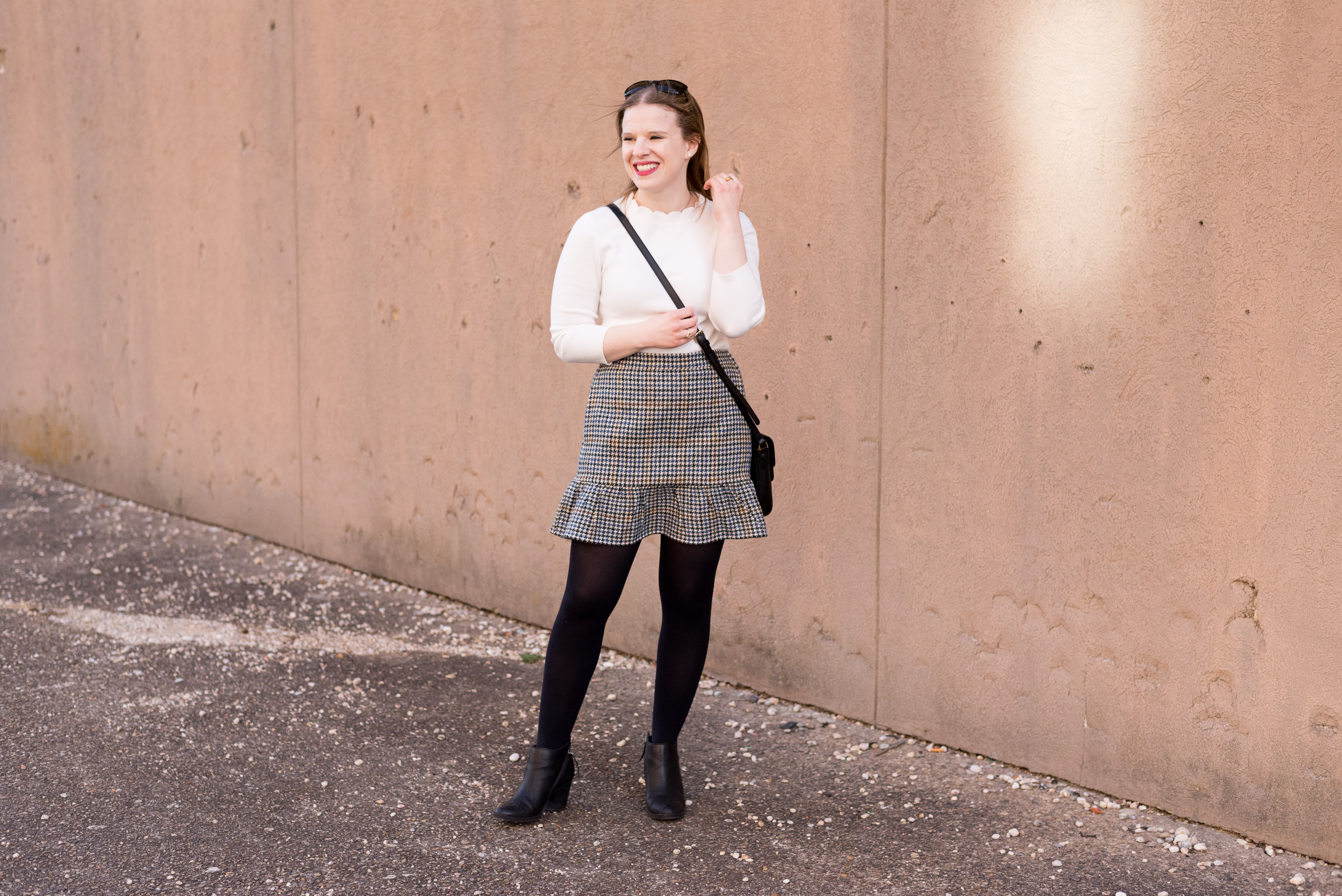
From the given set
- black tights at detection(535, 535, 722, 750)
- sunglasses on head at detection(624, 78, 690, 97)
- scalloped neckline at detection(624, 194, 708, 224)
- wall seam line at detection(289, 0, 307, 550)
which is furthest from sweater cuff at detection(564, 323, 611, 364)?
wall seam line at detection(289, 0, 307, 550)

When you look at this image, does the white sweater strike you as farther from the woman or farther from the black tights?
the black tights

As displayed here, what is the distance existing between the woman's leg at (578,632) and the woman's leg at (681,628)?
73 millimetres

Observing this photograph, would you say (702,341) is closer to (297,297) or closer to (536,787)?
(536,787)

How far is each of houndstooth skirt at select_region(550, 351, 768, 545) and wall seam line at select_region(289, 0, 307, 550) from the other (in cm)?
311

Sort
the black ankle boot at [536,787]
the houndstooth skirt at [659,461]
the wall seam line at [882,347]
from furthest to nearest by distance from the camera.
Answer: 1. the wall seam line at [882,347]
2. the black ankle boot at [536,787]
3. the houndstooth skirt at [659,461]

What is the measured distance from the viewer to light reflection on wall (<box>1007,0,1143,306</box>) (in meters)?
3.21

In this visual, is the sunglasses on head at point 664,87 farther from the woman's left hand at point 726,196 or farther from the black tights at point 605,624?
the black tights at point 605,624

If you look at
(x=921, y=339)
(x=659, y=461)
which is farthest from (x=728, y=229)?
(x=921, y=339)

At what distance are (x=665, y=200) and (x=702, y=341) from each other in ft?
1.13

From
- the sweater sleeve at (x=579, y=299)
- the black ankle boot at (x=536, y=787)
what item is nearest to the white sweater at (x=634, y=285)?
the sweater sleeve at (x=579, y=299)

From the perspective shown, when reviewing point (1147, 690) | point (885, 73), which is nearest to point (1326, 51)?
point (885, 73)

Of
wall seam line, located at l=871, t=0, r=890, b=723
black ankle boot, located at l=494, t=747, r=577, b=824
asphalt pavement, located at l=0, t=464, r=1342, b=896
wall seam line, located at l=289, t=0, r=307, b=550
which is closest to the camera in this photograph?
asphalt pavement, located at l=0, t=464, r=1342, b=896

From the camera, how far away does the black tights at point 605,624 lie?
3.16 meters

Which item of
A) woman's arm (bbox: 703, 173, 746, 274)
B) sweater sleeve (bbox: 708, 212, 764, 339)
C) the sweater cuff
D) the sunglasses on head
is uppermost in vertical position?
the sunglasses on head
